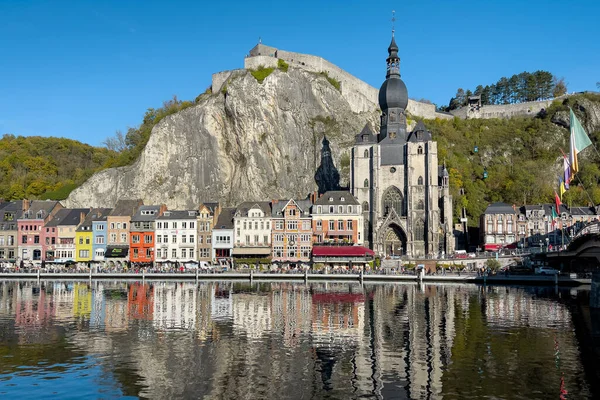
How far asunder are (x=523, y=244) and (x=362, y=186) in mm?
22437

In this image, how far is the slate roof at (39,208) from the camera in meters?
80.4

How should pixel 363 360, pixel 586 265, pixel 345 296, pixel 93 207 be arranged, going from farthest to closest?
pixel 93 207
pixel 586 265
pixel 345 296
pixel 363 360

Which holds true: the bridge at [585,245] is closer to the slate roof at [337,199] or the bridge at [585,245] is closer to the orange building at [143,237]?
the slate roof at [337,199]

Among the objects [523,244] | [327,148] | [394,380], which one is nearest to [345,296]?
[394,380]

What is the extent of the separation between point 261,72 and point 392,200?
109 feet

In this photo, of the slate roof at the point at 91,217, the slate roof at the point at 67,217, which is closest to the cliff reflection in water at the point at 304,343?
the slate roof at the point at 91,217

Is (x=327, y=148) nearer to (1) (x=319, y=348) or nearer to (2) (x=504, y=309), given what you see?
(2) (x=504, y=309)

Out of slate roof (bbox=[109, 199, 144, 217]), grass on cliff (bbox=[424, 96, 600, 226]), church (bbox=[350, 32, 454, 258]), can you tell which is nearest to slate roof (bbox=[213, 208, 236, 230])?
slate roof (bbox=[109, 199, 144, 217])

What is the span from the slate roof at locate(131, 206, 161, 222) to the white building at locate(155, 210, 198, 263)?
59.7 inches

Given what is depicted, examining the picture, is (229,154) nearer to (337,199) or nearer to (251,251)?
(251,251)

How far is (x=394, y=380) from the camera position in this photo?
22438 mm

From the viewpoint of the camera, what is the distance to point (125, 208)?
78.6m

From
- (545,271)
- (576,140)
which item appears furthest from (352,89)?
(576,140)

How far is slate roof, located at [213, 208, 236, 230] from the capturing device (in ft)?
247
